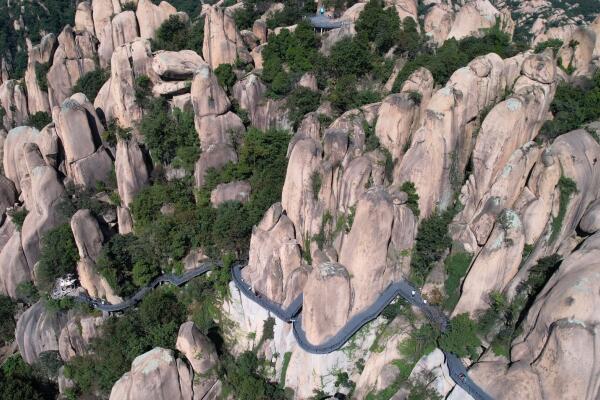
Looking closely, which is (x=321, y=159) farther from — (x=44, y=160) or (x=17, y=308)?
(x=17, y=308)

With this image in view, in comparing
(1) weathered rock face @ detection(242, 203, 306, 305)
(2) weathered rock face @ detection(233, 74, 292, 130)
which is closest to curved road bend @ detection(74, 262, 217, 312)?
(1) weathered rock face @ detection(242, 203, 306, 305)

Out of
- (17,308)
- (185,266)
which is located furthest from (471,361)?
(17,308)

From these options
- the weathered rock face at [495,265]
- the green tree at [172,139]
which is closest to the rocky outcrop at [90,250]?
the green tree at [172,139]

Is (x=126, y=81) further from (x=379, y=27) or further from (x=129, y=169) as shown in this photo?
(x=379, y=27)

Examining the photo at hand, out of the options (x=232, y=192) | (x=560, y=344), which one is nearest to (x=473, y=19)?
(x=232, y=192)

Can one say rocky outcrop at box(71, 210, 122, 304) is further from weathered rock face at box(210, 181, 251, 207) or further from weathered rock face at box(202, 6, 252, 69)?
weathered rock face at box(202, 6, 252, 69)
